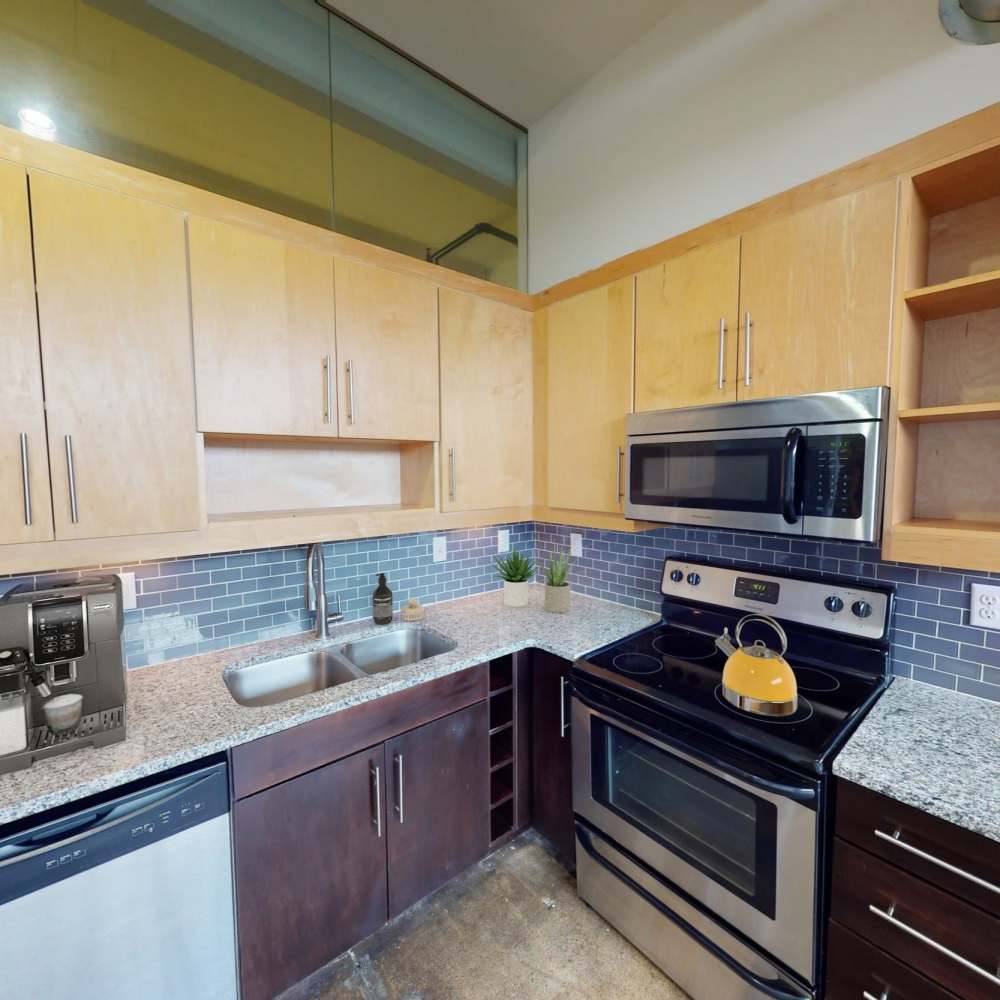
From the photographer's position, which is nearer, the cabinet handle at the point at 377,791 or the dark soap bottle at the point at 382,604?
the cabinet handle at the point at 377,791

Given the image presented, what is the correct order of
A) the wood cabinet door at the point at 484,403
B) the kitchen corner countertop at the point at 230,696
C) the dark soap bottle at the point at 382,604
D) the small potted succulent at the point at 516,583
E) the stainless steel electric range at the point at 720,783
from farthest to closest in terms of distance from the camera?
the small potted succulent at the point at 516,583
the dark soap bottle at the point at 382,604
the wood cabinet door at the point at 484,403
the stainless steel electric range at the point at 720,783
the kitchen corner countertop at the point at 230,696

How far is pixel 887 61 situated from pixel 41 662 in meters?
2.77

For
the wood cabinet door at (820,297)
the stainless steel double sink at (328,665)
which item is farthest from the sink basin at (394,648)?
the wood cabinet door at (820,297)

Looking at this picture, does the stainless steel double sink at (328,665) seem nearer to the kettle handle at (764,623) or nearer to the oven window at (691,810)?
the oven window at (691,810)

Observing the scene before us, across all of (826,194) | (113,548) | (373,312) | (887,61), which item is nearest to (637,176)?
(887,61)

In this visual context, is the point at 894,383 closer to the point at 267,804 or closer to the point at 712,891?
the point at 712,891

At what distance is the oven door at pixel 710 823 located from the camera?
1119 millimetres

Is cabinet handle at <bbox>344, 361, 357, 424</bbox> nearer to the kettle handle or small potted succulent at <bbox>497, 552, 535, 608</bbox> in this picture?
small potted succulent at <bbox>497, 552, 535, 608</bbox>

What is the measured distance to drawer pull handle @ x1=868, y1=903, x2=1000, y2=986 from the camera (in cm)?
90

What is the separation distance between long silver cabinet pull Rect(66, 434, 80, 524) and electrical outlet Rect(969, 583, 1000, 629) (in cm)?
236

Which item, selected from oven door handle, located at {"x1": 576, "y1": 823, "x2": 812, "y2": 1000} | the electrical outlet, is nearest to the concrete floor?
oven door handle, located at {"x1": 576, "y1": 823, "x2": 812, "y2": 1000}

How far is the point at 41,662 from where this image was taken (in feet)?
3.72

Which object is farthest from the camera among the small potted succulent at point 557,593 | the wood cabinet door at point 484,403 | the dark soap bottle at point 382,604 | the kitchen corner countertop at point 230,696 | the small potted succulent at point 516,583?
the small potted succulent at point 516,583

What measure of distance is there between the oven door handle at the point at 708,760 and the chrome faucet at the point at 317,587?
96 centimetres
